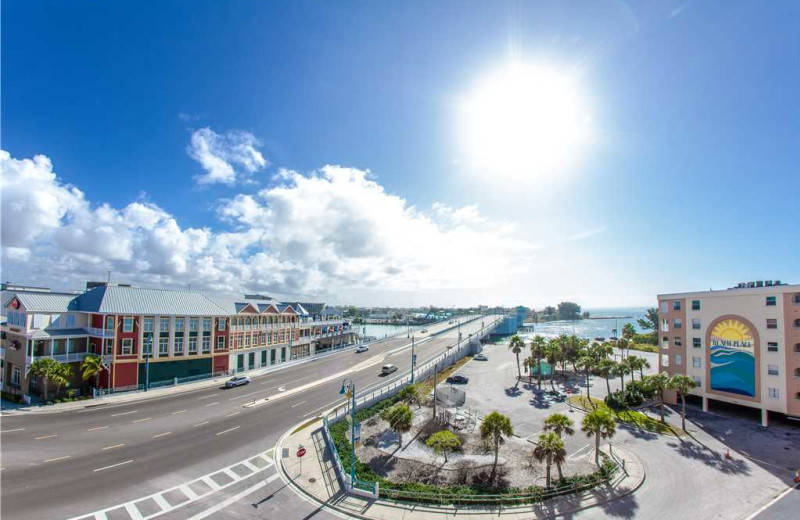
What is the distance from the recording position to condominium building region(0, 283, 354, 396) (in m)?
51.4

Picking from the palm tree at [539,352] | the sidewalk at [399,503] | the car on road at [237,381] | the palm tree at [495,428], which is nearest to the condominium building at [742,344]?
the palm tree at [539,352]

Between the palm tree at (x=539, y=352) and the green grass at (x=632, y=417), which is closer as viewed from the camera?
the green grass at (x=632, y=417)

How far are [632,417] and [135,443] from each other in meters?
57.7

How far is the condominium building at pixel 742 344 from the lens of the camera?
44594mm

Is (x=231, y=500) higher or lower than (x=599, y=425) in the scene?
lower

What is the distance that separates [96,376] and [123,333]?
661 cm

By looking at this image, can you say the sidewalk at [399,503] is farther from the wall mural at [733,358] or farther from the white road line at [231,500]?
the wall mural at [733,358]

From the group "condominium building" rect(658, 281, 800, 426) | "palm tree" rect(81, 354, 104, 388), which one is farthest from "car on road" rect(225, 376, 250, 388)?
"condominium building" rect(658, 281, 800, 426)

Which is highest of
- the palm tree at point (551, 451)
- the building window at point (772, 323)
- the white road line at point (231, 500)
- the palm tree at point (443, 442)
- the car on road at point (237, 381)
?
the building window at point (772, 323)

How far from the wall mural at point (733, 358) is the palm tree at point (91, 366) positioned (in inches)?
3364

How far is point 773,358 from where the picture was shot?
45.7 meters

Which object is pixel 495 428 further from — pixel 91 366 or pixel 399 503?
pixel 91 366

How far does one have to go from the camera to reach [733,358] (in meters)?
49.0

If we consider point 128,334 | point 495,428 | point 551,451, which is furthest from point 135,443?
point 551,451
